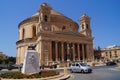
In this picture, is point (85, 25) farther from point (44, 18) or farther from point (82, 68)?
point (82, 68)

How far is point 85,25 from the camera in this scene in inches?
2758

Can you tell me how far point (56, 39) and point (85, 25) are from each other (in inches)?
696

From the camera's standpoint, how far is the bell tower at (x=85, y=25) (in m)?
69.2

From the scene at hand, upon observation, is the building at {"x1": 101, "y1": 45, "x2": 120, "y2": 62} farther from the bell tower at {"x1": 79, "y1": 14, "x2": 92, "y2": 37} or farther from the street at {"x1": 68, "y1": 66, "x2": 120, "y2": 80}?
the street at {"x1": 68, "y1": 66, "x2": 120, "y2": 80}

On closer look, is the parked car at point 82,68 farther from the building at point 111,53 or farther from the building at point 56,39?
the building at point 111,53

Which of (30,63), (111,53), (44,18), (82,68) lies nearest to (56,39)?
(44,18)

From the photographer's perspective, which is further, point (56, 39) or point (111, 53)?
point (111, 53)

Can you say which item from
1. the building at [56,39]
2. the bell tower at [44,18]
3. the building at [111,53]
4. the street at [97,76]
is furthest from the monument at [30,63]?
the building at [111,53]

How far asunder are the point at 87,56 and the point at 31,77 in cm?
5029

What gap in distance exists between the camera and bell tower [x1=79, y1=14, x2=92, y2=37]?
69250 mm

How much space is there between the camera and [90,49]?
65.9m

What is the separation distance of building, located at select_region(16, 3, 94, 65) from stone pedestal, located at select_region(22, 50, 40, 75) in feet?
114

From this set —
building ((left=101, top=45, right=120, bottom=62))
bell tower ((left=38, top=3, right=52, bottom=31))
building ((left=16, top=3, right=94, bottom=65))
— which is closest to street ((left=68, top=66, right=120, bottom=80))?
building ((left=16, top=3, right=94, bottom=65))

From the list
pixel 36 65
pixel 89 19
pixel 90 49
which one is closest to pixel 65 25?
pixel 89 19
